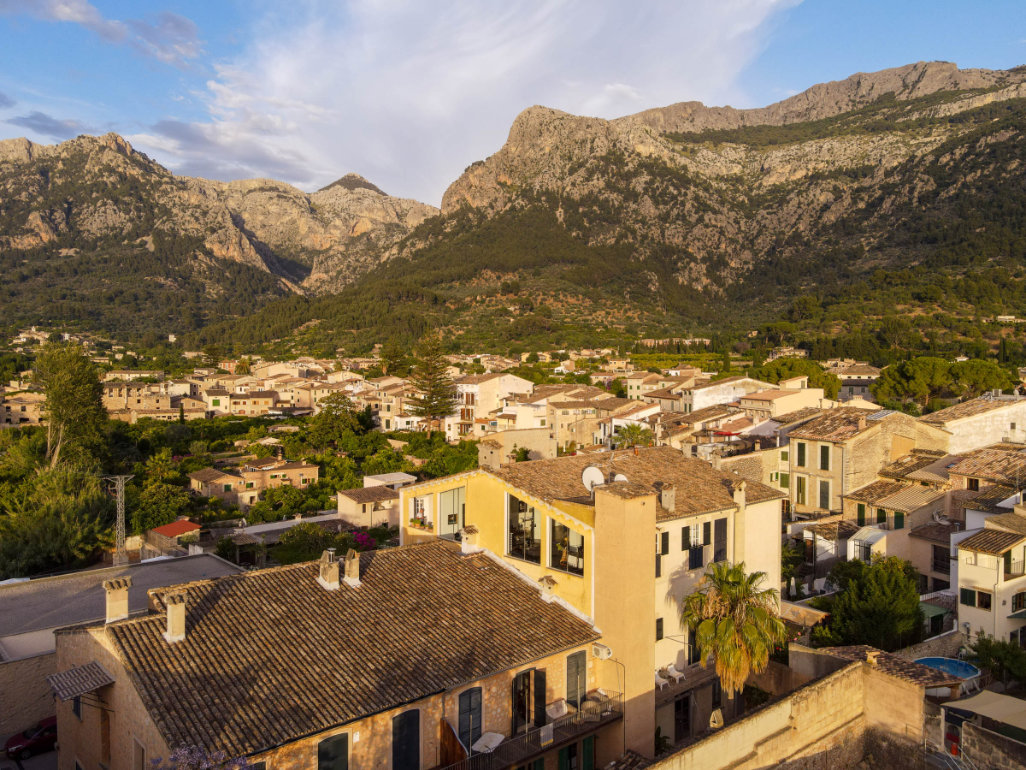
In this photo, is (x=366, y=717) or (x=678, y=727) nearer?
(x=366, y=717)

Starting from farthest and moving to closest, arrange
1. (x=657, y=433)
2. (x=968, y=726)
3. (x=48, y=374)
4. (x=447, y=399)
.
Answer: (x=447, y=399) → (x=48, y=374) → (x=657, y=433) → (x=968, y=726)

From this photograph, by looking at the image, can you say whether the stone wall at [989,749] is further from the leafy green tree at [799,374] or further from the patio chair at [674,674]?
the leafy green tree at [799,374]

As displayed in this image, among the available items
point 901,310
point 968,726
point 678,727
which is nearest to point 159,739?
point 678,727

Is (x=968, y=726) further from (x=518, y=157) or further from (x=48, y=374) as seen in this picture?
(x=518, y=157)

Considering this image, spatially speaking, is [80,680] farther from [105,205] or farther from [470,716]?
[105,205]

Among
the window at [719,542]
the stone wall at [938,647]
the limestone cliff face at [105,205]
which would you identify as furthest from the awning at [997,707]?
the limestone cliff face at [105,205]

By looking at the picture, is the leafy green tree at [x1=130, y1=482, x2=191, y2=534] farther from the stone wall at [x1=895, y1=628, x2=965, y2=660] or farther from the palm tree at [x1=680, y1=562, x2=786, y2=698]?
the stone wall at [x1=895, y1=628, x2=965, y2=660]

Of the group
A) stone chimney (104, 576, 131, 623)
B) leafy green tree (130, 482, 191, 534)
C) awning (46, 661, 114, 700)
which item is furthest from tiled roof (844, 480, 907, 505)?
leafy green tree (130, 482, 191, 534)
